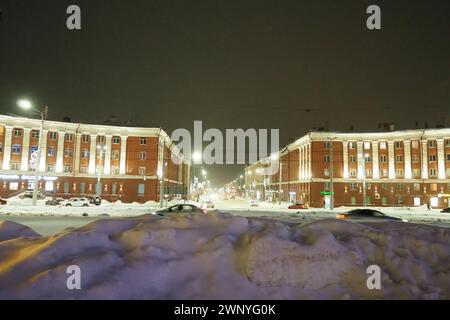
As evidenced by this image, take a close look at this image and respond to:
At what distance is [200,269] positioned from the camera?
5629 millimetres

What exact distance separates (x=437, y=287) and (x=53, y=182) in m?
59.1

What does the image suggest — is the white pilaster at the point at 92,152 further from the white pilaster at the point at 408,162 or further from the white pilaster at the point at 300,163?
the white pilaster at the point at 408,162

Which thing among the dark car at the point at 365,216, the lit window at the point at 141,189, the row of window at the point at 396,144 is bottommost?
the dark car at the point at 365,216

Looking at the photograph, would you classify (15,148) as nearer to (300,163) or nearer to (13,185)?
(13,185)

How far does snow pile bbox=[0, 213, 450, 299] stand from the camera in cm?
511

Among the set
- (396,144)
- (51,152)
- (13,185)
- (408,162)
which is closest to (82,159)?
(51,152)

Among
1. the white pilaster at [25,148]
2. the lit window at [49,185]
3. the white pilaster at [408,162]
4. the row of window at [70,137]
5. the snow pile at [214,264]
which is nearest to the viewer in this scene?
the snow pile at [214,264]

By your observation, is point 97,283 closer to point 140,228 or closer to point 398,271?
point 140,228

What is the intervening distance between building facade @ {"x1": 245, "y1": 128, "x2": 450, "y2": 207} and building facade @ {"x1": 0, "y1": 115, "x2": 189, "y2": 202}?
79.5 feet

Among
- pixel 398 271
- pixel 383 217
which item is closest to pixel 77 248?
pixel 398 271

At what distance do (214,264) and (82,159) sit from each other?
57026 millimetres

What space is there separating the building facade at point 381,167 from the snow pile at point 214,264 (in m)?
53.2

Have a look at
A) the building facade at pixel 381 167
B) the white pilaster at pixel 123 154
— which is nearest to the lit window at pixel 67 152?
the white pilaster at pixel 123 154

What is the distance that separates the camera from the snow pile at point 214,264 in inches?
201
